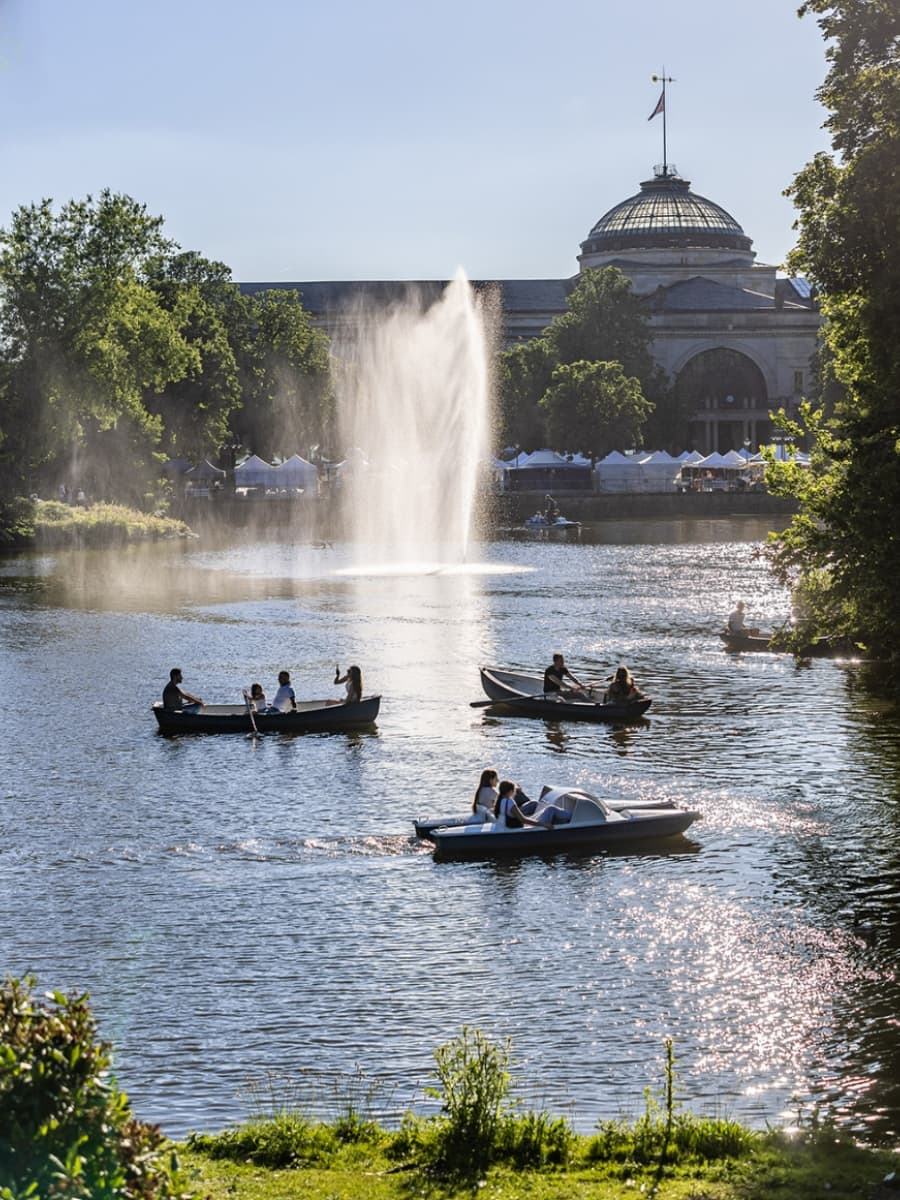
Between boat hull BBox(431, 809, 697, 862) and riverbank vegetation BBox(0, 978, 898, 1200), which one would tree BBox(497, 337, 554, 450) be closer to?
boat hull BBox(431, 809, 697, 862)

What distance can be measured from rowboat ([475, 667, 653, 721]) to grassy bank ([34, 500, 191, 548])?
67473 mm

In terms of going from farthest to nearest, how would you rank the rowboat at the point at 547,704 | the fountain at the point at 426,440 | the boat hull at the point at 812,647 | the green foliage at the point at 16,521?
the green foliage at the point at 16,521
the fountain at the point at 426,440
the boat hull at the point at 812,647
the rowboat at the point at 547,704

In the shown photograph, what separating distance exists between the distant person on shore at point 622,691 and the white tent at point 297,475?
10432cm

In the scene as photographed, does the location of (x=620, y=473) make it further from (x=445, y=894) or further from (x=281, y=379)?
(x=445, y=894)

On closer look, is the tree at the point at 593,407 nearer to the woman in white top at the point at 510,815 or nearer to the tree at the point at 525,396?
the tree at the point at 525,396

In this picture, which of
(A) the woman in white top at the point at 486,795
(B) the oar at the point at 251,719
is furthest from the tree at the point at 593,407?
(A) the woman in white top at the point at 486,795

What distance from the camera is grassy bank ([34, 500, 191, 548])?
109 m

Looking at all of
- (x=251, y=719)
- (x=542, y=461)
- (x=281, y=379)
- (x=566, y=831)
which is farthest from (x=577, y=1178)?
(x=281, y=379)

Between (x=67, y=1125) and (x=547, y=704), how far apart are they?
35393 millimetres

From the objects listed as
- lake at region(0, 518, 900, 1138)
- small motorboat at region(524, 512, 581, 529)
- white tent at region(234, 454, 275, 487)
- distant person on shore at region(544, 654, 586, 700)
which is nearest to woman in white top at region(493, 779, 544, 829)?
lake at region(0, 518, 900, 1138)

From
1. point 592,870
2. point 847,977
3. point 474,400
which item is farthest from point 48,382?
point 847,977

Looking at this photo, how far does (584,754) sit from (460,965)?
1630 cm

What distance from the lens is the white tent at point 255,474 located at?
14862 centimetres

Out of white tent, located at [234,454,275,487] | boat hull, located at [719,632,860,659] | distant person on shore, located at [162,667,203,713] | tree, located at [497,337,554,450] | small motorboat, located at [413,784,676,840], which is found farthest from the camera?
tree, located at [497,337,554,450]
